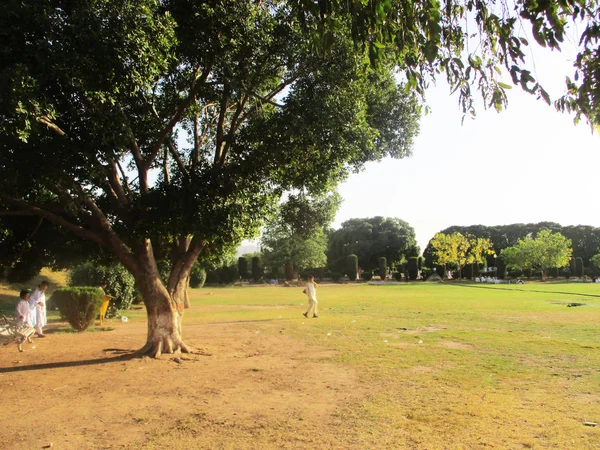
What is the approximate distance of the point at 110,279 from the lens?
65.9ft

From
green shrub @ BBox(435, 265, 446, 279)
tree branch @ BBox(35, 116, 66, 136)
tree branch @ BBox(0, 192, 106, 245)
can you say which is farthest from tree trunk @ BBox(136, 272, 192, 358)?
green shrub @ BBox(435, 265, 446, 279)

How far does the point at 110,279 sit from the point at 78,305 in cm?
404

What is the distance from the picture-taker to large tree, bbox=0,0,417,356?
25.2 ft

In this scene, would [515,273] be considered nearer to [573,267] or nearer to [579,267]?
[573,267]

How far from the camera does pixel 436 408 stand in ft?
21.9

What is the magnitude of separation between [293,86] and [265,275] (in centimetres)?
6231

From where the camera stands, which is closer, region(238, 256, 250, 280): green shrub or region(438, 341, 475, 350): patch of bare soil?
region(438, 341, 475, 350): patch of bare soil

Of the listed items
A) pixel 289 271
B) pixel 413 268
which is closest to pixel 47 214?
pixel 289 271

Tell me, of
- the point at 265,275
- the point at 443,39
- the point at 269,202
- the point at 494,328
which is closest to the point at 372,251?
the point at 265,275

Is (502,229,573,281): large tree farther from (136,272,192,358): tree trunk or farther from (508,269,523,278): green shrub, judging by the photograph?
(136,272,192,358): tree trunk

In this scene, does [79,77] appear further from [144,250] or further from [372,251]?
[372,251]

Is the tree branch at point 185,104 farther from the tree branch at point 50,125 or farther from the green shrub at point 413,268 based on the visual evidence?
the green shrub at point 413,268

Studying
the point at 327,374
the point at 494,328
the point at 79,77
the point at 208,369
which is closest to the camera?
the point at 79,77

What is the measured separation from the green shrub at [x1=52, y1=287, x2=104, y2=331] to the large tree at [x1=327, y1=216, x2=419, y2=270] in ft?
214
